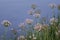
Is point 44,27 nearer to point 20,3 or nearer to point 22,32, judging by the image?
point 22,32

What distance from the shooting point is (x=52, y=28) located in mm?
954

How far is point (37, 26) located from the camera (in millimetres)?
938

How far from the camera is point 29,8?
1.01 m

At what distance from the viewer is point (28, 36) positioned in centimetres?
98

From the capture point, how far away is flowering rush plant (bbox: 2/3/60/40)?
946mm

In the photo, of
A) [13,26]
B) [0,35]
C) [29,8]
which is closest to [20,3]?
[29,8]

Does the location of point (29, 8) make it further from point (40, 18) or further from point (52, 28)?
point (52, 28)

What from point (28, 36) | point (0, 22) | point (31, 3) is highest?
point (31, 3)

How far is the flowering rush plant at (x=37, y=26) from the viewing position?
0.95 m

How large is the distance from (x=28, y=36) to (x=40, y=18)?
18 cm

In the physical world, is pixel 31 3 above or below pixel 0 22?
above

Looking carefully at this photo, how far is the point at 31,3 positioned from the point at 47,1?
0.46 ft

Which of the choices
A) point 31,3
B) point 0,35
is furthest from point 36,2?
point 0,35

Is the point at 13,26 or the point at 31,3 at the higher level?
the point at 31,3
